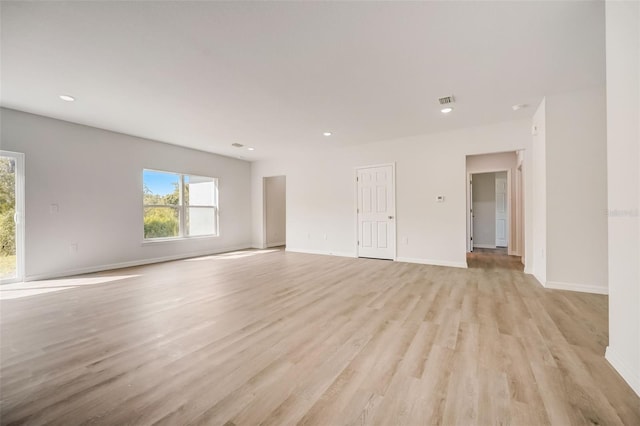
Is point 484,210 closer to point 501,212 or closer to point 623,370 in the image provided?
point 501,212

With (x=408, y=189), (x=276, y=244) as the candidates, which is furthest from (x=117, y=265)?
(x=408, y=189)

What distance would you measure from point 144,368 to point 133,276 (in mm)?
3350

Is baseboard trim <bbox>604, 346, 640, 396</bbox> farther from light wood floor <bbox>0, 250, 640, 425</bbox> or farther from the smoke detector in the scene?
the smoke detector

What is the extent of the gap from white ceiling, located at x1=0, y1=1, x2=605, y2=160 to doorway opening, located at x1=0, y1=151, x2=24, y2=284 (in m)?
0.90

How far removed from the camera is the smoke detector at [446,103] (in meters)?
3.64

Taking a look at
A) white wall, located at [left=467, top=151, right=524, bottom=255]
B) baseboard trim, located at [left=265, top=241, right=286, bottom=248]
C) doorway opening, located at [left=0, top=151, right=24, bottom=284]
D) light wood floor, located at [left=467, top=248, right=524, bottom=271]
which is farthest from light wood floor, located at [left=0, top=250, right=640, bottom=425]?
baseboard trim, located at [left=265, top=241, right=286, bottom=248]

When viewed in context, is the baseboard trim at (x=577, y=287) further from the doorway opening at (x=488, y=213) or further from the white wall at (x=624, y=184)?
the doorway opening at (x=488, y=213)

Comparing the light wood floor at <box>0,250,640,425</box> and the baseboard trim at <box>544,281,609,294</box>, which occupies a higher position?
the baseboard trim at <box>544,281,609,294</box>

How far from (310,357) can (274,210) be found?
6.93 meters

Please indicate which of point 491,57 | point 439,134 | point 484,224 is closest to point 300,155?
point 439,134

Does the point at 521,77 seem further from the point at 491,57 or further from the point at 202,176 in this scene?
the point at 202,176

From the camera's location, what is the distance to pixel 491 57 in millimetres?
2672

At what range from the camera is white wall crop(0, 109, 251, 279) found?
13.9ft

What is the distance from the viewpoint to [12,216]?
4109 mm
